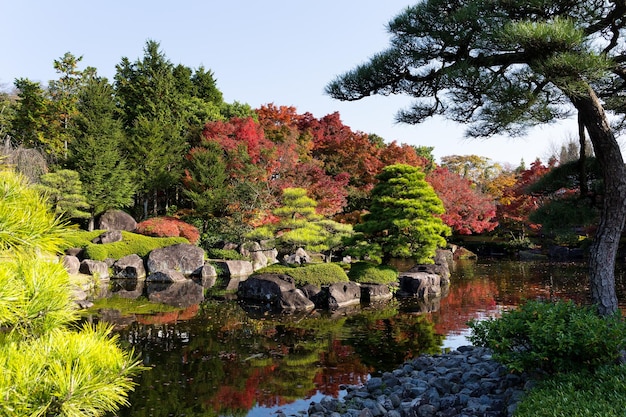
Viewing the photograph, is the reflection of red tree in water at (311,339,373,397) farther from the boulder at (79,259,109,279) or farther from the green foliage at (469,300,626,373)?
the boulder at (79,259,109,279)

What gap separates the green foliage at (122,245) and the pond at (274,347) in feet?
20.9

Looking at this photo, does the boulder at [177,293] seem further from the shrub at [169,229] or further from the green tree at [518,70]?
the green tree at [518,70]

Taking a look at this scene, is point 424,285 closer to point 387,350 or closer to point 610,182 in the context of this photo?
point 387,350

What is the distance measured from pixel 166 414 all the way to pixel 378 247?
878 centimetres

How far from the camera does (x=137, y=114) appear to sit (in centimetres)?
2297

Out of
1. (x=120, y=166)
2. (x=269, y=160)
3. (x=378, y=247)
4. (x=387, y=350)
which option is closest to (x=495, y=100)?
(x=387, y=350)

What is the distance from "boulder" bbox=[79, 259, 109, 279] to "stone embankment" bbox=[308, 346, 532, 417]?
11.7 m

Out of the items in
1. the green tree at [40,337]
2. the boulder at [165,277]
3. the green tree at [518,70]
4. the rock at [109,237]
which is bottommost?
the boulder at [165,277]

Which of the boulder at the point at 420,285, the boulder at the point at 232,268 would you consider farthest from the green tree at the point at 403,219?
the boulder at the point at 232,268

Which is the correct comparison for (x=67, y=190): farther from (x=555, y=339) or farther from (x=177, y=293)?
(x=555, y=339)

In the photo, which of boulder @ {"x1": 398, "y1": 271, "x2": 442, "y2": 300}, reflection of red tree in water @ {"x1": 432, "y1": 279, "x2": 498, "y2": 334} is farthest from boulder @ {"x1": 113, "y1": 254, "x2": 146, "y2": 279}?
reflection of red tree in water @ {"x1": 432, "y1": 279, "x2": 498, "y2": 334}

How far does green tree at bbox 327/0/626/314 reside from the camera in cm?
394

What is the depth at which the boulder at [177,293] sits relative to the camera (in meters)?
11.3

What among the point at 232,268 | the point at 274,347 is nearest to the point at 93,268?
the point at 232,268
